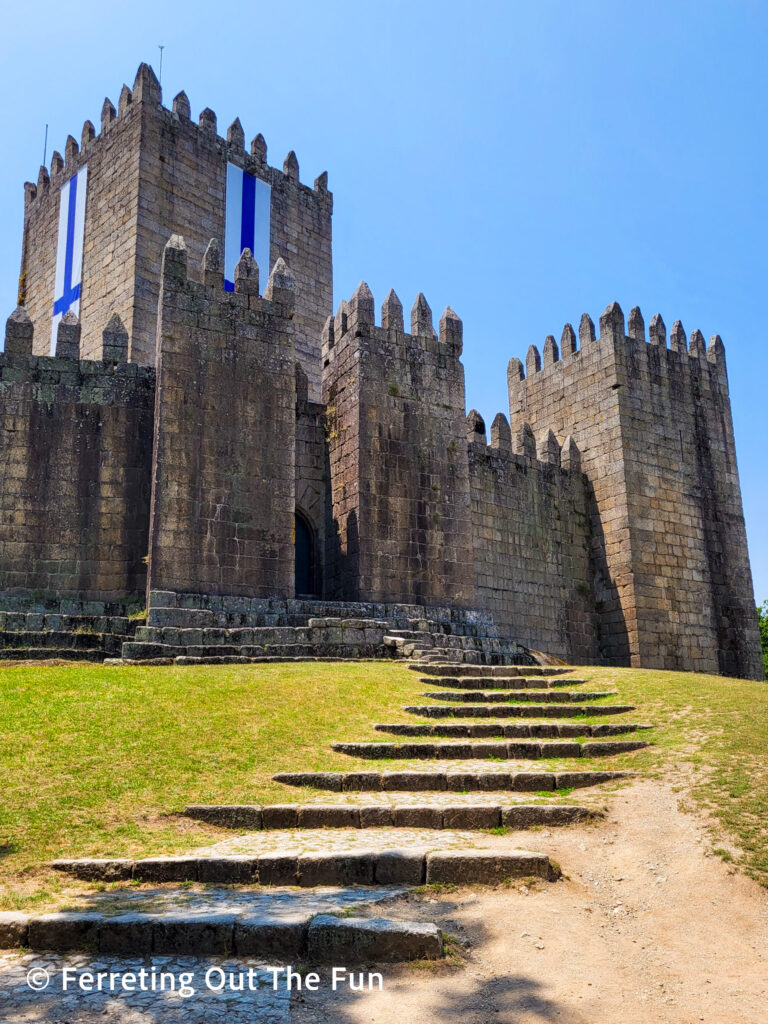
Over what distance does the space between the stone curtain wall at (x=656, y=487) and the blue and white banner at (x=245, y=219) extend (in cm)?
911

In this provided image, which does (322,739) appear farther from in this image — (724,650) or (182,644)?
(724,650)

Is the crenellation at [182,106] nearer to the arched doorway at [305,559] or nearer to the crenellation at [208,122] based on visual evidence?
the crenellation at [208,122]

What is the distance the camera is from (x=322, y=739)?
10.1 meters

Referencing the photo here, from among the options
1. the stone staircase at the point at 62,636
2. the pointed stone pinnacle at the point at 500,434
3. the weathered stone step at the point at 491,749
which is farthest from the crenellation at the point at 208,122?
the weathered stone step at the point at 491,749

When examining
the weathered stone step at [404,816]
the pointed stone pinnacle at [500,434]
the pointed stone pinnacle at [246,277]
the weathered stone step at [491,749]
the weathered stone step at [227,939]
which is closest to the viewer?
the weathered stone step at [227,939]

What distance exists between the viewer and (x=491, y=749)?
10.1m

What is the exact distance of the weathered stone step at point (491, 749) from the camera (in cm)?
983

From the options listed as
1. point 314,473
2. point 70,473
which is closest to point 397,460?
point 314,473

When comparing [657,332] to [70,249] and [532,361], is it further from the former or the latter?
[70,249]

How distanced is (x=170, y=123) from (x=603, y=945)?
2583 centimetres

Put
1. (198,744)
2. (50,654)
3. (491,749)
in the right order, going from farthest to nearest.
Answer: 1. (50,654)
2. (491,749)
3. (198,744)

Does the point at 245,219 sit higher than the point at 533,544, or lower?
higher

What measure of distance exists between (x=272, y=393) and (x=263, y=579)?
3.54m

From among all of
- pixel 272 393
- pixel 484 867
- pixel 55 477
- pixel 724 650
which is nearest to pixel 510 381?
Answer: pixel 724 650
